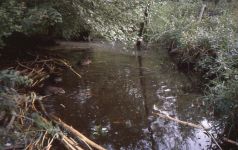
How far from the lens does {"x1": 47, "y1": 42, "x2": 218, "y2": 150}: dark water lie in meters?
6.28

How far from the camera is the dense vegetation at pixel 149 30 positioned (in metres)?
6.97

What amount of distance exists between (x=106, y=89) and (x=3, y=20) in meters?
2.92

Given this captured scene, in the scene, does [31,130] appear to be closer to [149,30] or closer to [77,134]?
[77,134]

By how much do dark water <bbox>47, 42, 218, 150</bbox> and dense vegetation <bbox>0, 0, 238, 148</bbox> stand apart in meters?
0.70

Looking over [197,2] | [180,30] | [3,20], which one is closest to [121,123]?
[3,20]

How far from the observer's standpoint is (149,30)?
14.8m

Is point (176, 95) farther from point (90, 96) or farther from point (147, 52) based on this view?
point (147, 52)

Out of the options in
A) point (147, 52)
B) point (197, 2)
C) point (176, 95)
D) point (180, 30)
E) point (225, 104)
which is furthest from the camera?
point (197, 2)

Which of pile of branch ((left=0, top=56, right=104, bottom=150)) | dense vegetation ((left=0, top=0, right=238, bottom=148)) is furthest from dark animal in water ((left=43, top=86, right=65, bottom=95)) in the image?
dense vegetation ((left=0, top=0, right=238, bottom=148))

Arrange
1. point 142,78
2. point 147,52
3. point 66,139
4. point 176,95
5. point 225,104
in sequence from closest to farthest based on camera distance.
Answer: point 66,139 → point 225,104 → point 176,95 → point 142,78 → point 147,52

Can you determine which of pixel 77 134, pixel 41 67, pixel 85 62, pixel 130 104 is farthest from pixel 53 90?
pixel 85 62

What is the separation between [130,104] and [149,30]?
24.2ft

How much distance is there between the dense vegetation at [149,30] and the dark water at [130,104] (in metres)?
0.70

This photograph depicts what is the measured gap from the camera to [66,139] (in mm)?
5457
